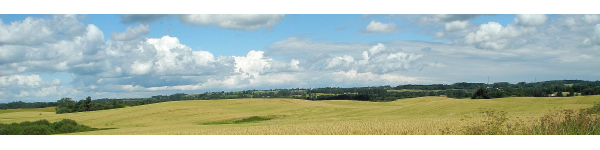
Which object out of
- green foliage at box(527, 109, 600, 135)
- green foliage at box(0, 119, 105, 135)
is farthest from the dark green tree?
green foliage at box(527, 109, 600, 135)

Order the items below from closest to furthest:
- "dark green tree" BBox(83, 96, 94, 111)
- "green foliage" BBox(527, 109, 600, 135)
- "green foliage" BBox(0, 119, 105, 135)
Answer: "green foliage" BBox(527, 109, 600, 135), "green foliage" BBox(0, 119, 105, 135), "dark green tree" BBox(83, 96, 94, 111)

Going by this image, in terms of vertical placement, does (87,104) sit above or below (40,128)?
above

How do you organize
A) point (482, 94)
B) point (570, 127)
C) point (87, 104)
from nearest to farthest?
point (570, 127), point (87, 104), point (482, 94)

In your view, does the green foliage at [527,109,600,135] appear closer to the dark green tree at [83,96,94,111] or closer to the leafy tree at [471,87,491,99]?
the dark green tree at [83,96,94,111]

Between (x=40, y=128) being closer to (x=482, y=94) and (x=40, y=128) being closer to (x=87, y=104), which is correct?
(x=87, y=104)

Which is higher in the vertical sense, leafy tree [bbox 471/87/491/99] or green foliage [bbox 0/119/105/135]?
leafy tree [bbox 471/87/491/99]

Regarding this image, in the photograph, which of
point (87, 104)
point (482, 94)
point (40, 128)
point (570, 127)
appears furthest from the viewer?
point (482, 94)

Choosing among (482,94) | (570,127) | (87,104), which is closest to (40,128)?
(87,104)

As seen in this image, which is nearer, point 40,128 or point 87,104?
point 40,128

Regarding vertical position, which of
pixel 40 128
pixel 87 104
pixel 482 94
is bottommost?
pixel 40 128

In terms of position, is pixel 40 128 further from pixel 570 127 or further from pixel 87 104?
pixel 570 127
